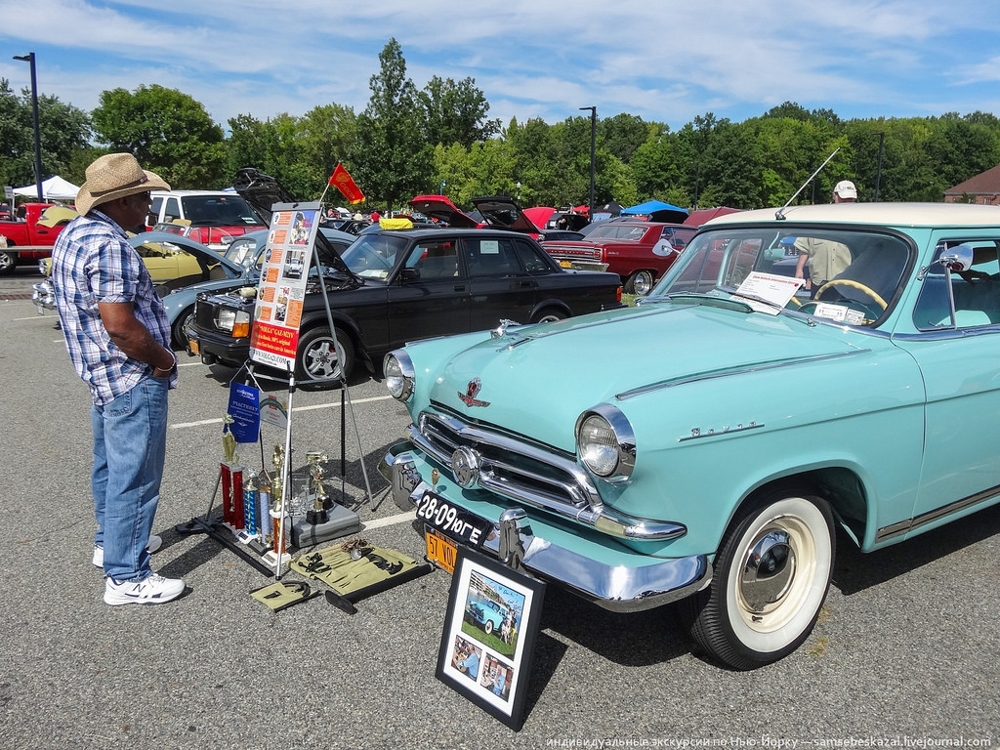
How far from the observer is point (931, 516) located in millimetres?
3381

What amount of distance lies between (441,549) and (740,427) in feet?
Answer: 4.31

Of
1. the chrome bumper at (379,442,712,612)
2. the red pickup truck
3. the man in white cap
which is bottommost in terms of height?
the red pickup truck

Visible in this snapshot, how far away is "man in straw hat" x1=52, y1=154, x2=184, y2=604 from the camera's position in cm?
318

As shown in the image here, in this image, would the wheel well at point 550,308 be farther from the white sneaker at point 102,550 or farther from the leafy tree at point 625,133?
the leafy tree at point 625,133

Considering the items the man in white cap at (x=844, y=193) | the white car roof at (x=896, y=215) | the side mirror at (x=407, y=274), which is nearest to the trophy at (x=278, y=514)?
the white car roof at (x=896, y=215)

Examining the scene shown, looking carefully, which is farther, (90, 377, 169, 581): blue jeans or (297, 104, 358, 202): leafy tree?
(297, 104, 358, 202): leafy tree

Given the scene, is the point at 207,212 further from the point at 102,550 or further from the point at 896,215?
the point at 896,215

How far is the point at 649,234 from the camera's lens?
16.6 meters

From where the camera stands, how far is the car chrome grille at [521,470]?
2770mm

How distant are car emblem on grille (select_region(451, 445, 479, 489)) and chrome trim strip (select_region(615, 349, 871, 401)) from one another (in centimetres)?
69

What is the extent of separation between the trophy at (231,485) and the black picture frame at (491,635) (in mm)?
1742

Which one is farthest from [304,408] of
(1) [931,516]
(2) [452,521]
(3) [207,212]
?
(3) [207,212]

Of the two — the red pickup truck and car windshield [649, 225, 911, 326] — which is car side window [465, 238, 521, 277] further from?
the red pickup truck

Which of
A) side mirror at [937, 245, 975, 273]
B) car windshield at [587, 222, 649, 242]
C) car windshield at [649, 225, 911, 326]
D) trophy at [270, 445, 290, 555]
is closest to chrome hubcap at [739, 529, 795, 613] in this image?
car windshield at [649, 225, 911, 326]
